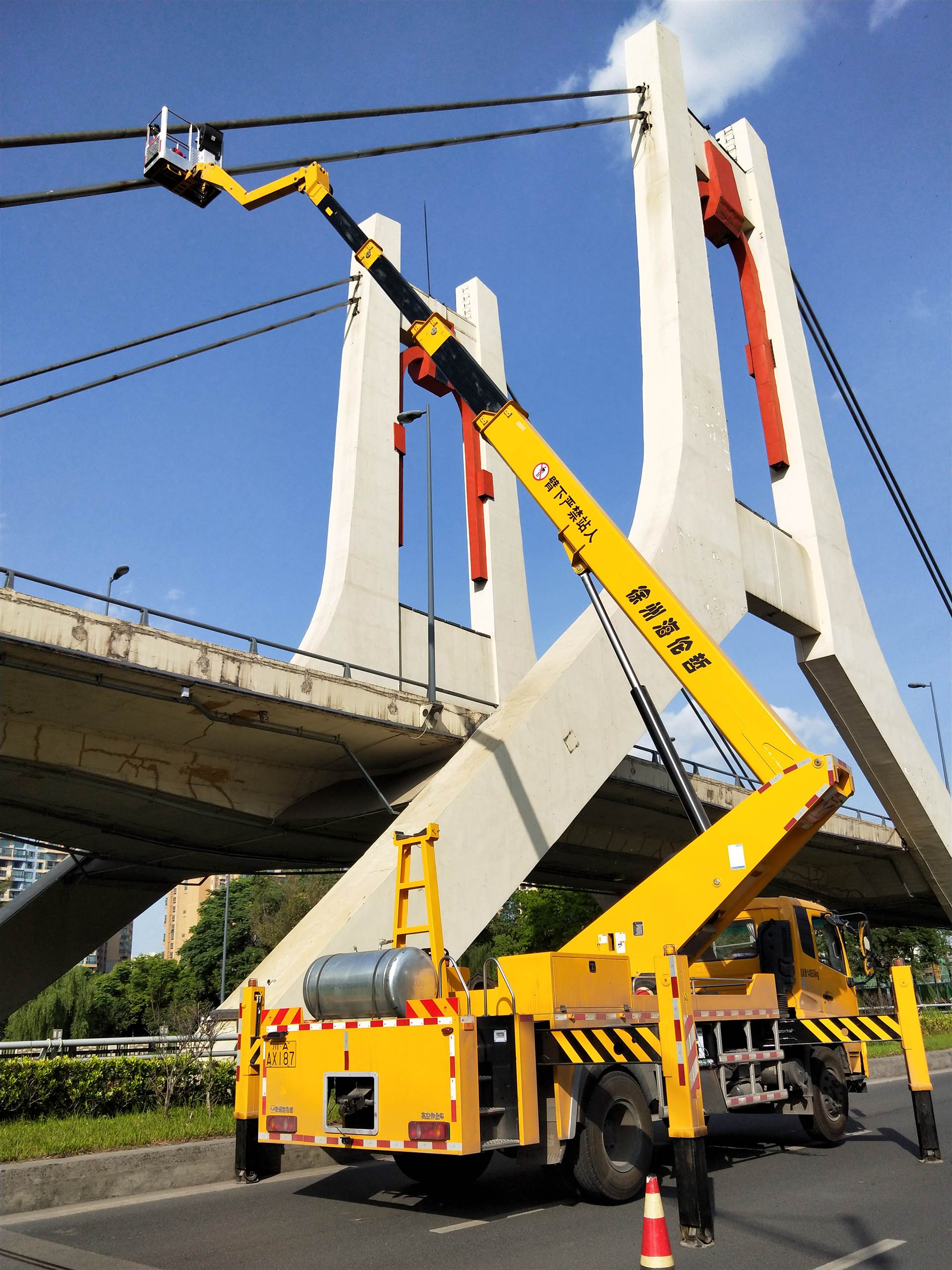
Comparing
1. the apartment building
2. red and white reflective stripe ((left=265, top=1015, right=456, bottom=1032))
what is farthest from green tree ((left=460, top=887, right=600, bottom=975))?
the apartment building

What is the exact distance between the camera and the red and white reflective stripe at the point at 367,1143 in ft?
23.4

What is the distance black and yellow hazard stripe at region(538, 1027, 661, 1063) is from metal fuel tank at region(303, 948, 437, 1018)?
1046 millimetres

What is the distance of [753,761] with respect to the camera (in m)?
10.5

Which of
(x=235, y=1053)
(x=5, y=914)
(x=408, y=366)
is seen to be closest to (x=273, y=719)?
(x=235, y=1053)

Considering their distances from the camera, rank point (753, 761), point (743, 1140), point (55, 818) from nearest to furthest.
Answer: point (753, 761)
point (743, 1140)
point (55, 818)

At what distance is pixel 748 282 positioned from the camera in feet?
85.0

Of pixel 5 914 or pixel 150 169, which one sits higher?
pixel 150 169

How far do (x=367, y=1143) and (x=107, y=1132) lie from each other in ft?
12.8

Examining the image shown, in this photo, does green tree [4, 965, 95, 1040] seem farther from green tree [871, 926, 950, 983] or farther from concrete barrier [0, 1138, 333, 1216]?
green tree [871, 926, 950, 983]

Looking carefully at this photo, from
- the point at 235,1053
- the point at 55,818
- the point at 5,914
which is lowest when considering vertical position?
the point at 235,1053

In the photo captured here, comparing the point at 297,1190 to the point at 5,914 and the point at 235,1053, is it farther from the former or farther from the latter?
the point at 5,914

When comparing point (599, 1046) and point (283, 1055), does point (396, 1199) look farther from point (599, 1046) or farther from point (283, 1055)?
point (599, 1046)

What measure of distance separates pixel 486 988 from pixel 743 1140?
224 inches

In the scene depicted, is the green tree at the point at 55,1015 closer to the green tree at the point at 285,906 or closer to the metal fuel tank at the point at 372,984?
the green tree at the point at 285,906
